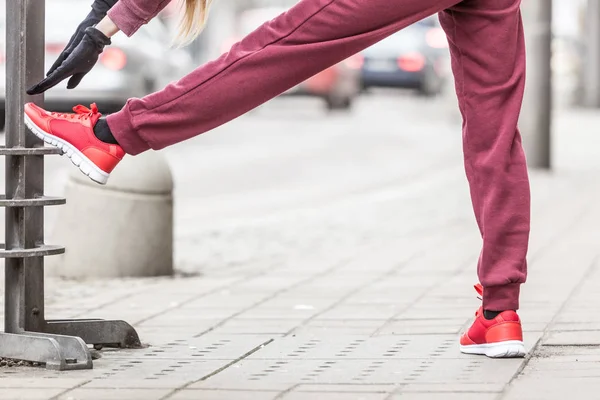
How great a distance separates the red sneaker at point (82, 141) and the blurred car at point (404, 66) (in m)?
27.8

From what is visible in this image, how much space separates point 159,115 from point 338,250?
399 centimetres

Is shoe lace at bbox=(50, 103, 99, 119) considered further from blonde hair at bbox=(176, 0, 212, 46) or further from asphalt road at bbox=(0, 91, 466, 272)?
asphalt road at bbox=(0, 91, 466, 272)

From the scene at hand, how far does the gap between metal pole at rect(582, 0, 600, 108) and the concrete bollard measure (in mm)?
22723

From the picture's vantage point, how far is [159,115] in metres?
3.82

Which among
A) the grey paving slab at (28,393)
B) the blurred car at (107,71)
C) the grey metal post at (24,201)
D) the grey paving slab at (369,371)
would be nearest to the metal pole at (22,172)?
the grey metal post at (24,201)

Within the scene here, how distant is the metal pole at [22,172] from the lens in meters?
4.16

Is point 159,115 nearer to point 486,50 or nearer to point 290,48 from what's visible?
point 290,48

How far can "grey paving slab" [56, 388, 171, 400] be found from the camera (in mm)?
3629

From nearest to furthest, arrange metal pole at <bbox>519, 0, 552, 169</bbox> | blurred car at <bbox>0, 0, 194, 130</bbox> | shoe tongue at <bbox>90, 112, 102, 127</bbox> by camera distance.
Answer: shoe tongue at <bbox>90, 112, 102, 127</bbox> < metal pole at <bbox>519, 0, 552, 169</bbox> < blurred car at <bbox>0, 0, 194, 130</bbox>

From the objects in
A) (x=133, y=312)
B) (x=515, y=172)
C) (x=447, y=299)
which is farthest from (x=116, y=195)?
(x=515, y=172)

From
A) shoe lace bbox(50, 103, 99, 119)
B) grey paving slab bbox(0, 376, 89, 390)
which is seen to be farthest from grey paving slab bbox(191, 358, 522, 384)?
shoe lace bbox(50, 103, 99, 119)

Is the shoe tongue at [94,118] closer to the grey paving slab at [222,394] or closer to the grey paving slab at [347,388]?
the grey paving slab at [222,394]

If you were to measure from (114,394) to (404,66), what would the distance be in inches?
1130

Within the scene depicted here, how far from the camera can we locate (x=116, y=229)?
669 centimetres
